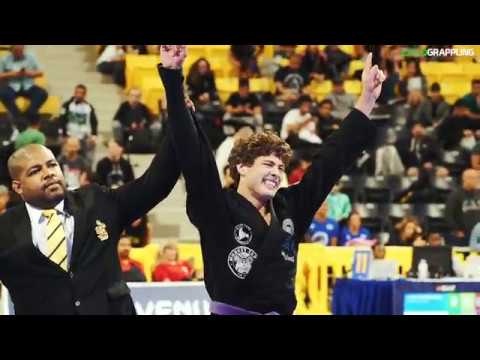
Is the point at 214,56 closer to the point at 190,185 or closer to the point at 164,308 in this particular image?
the point at 164,308

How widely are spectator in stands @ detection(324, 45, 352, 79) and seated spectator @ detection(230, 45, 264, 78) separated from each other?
124 cm

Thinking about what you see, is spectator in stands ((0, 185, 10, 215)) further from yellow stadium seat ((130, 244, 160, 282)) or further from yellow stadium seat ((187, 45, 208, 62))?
yellow stadium seat ((187, 45, 208, 62))

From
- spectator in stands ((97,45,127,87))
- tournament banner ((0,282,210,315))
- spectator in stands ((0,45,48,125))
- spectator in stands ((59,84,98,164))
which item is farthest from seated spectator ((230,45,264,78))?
tournament banner ((0,282,210,315))

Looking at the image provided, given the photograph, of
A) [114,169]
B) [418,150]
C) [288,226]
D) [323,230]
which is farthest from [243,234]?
[418,150]

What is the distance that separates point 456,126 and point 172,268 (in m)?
6.85

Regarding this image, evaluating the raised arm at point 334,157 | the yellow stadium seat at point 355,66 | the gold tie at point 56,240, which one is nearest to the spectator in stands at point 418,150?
the yellow stadium seat at point 355,66

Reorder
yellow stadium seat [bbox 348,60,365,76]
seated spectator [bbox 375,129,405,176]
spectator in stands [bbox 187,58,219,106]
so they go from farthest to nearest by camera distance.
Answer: yellow stadium seat [bbox 348,60,365,76], seated spectator [bbox 375,129,405,176], spectator in stands [bbox 187,58,219,106]

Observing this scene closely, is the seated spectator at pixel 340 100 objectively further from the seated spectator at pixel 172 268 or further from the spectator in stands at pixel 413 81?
the seated spectator at pixel 172 268

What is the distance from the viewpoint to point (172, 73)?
20.0 feet

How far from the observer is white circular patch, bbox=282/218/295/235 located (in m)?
6.50

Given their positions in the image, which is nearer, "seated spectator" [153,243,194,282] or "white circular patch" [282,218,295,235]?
"white circular patch" [282,218,295,235]

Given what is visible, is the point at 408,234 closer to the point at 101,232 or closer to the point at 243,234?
the point at 243,234

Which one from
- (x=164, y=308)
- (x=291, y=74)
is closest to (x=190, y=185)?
(x=164, y=308)

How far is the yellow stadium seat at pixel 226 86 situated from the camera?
60.5 feet
